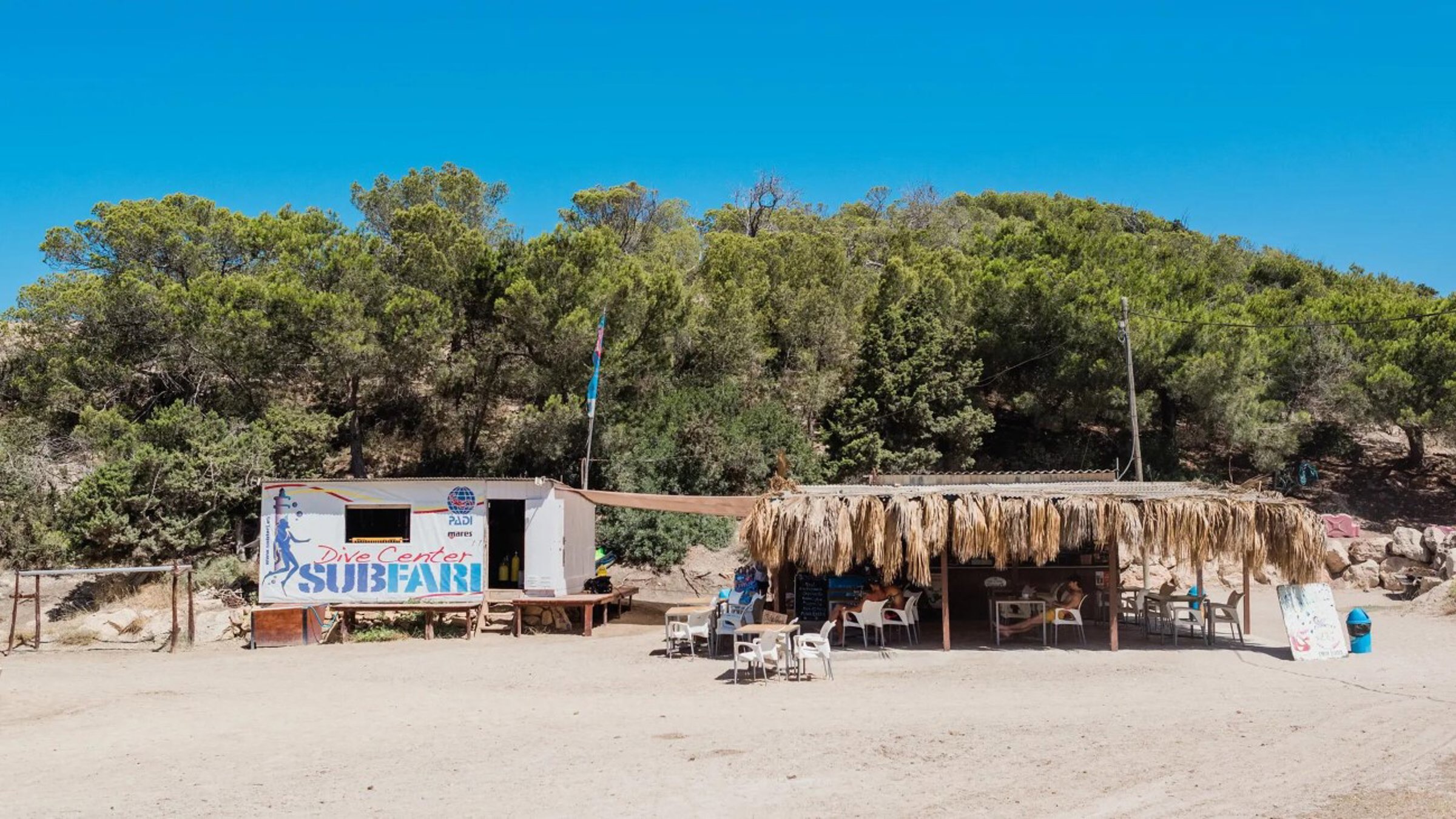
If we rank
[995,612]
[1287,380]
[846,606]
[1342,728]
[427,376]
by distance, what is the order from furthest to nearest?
[1287,380] < [427,376] < [846,606] < [995,612] < [1342,728]

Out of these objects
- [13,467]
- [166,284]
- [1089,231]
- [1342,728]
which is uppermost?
[1089,231]

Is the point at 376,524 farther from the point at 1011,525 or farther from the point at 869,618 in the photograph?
the point at 1011,525

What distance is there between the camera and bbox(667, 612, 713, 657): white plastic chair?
14.0m

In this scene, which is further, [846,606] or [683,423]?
[683,423]

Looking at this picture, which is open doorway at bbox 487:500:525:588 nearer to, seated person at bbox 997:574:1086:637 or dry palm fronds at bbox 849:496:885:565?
dry palm fronds at bbox 849:496:885:565

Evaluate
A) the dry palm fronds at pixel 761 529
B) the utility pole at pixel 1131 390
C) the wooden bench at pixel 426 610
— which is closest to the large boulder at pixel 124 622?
the wooden bench at pixel 426 610

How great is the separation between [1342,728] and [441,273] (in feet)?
68.3

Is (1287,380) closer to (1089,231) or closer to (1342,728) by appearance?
(1089,231)

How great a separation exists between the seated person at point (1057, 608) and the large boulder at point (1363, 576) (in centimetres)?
855

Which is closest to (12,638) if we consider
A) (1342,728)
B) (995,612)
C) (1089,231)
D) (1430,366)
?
(995,612)

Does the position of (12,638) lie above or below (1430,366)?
below

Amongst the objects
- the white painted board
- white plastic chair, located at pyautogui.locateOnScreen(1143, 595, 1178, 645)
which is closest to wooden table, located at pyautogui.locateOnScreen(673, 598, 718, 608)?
white plastic chair, located at pyautogui.locateOnScreen(1143, 595, 1178, 645)

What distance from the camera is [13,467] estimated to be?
21469mm

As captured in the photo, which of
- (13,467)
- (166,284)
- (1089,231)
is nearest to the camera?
(13,467)
